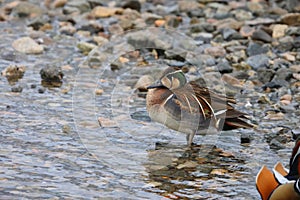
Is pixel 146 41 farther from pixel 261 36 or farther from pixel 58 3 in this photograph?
pixel 58 3

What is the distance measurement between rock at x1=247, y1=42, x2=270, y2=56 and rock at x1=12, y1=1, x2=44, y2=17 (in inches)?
143

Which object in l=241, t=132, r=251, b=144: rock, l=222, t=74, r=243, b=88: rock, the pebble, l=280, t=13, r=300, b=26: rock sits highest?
l=280, t=13, r=300, b=26: rock

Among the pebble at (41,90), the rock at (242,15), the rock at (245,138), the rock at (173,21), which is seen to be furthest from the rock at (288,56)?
the pebble at (41,90)

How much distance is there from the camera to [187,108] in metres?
5.98

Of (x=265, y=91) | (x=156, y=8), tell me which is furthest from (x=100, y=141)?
(x=156, y=8)

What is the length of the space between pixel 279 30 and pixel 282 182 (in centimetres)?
578

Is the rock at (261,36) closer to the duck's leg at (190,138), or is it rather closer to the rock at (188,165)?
the duck's leg at (190,138)

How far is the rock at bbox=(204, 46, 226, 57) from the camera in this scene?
9141 millimetres

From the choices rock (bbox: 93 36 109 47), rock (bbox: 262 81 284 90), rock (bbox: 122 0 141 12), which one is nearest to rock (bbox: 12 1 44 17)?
rock (bbox: 122 0 141 12)

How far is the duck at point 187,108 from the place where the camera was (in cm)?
596

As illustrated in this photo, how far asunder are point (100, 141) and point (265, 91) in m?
2.39

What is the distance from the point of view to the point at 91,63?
8.94 m

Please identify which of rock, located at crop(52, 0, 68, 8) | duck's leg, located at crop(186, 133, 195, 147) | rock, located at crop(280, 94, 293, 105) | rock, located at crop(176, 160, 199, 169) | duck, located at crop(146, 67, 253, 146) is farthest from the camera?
rock, located at crop(52, 0, 68, 8)

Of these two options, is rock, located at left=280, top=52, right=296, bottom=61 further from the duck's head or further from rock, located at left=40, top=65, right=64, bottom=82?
the duck's head
